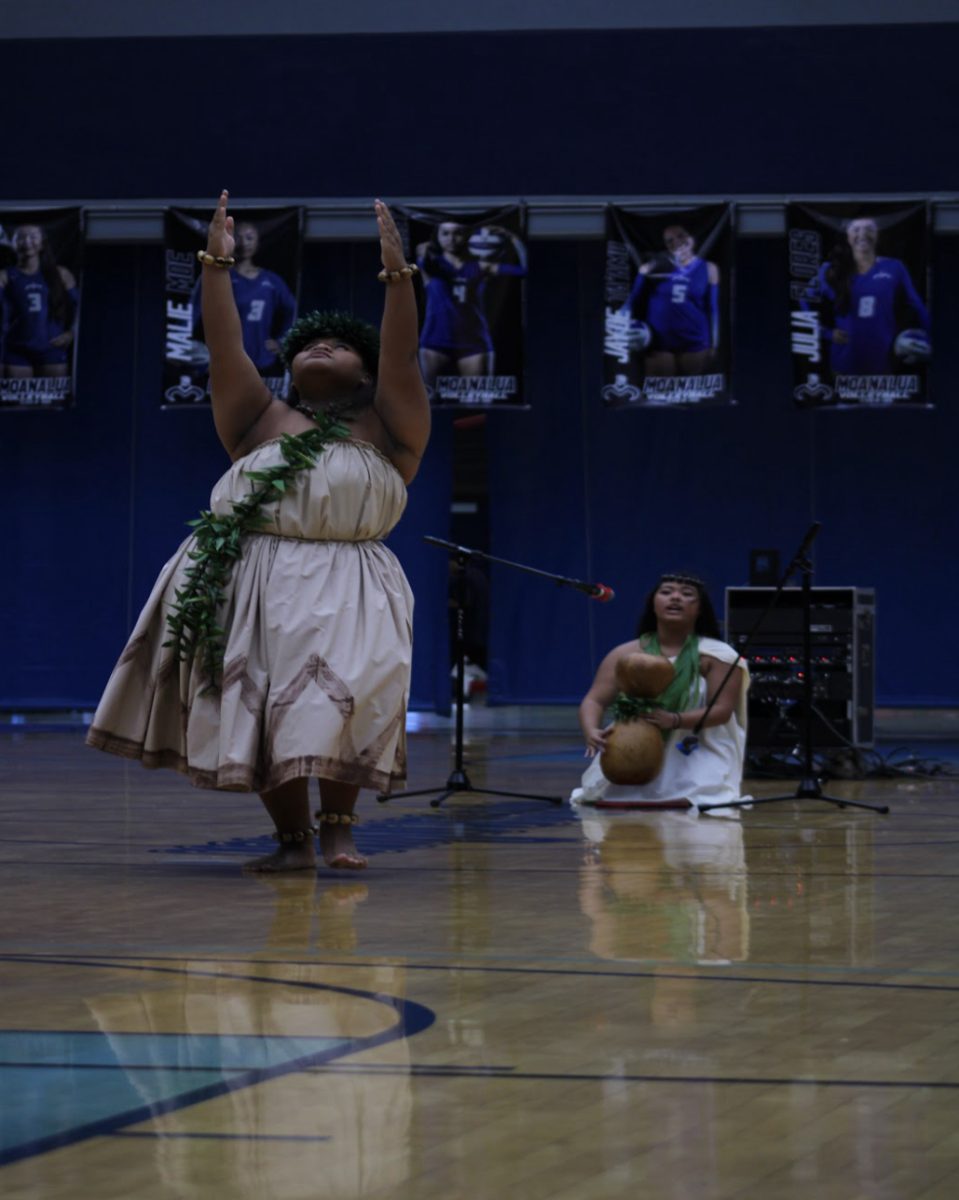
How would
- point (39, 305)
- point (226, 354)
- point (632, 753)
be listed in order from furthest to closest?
point (39, 305) < point (632, 753) < point (226, 354)

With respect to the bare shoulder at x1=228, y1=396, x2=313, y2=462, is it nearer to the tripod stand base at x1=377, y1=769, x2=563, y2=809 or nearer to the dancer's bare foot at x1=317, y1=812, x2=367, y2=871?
the dancer's bare foot at x1=317, y1=812, x2=367, y2=871

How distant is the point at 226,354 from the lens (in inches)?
213

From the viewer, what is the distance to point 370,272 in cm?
1505

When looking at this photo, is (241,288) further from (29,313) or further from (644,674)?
(644,674)

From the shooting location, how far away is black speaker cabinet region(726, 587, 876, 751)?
10336 mm

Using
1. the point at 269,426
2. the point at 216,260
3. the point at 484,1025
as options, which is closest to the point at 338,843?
the point at 269,426

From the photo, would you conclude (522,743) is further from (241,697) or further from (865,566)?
(241,697)

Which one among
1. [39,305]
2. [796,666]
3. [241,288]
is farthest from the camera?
[39,305]

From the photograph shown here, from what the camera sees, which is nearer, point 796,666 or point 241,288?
point 796,666

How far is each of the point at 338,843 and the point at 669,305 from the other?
28.1ft

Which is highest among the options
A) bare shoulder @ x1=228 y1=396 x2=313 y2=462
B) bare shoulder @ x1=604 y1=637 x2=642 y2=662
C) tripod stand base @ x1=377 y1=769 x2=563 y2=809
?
bare shoulder @ x1=228 y1=396 x2=313 y2=462

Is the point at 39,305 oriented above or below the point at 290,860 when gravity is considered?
above

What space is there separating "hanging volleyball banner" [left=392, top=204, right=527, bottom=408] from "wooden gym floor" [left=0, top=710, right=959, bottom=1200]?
25.8ft

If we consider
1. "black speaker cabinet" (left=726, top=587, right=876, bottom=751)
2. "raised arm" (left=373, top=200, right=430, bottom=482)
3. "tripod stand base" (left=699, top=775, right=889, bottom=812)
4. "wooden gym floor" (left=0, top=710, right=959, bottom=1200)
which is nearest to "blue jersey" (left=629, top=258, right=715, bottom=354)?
"black speaker cabinet" (left=726, top=587, right=876, bottom=751)
